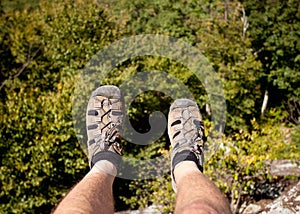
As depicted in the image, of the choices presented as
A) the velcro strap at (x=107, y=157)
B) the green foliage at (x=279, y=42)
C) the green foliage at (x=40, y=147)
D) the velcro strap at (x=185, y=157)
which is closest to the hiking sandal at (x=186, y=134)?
the velcro strap at (x=185, y=157)

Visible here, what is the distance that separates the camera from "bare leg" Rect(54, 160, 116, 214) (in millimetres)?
2473

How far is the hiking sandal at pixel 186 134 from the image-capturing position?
3.53 metres

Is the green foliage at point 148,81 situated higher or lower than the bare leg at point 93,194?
higher

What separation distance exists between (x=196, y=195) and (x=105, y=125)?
182 centimetres

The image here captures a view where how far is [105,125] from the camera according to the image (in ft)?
13.6

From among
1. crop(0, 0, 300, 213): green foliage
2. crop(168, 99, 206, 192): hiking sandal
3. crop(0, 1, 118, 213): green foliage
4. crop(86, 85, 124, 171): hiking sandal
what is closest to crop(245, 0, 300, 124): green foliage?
crop(0, 0, 300, 213): green foliage

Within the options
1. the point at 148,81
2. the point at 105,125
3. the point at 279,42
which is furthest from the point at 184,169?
the point at 279,42

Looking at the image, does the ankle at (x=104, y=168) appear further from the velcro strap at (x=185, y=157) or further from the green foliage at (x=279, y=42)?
the green foliage at (x=279, y=42)

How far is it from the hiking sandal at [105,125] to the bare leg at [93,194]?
0.19m

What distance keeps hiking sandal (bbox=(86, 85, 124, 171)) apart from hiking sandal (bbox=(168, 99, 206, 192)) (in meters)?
0.56

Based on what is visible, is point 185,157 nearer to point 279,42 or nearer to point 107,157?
point 107,157

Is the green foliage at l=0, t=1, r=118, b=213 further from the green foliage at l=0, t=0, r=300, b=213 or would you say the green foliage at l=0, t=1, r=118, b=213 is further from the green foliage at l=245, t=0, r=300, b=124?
the green foliage at l=245, t=0, r=300, b=124

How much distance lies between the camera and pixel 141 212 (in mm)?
8383

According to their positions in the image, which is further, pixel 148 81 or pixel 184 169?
pixel 148 81
